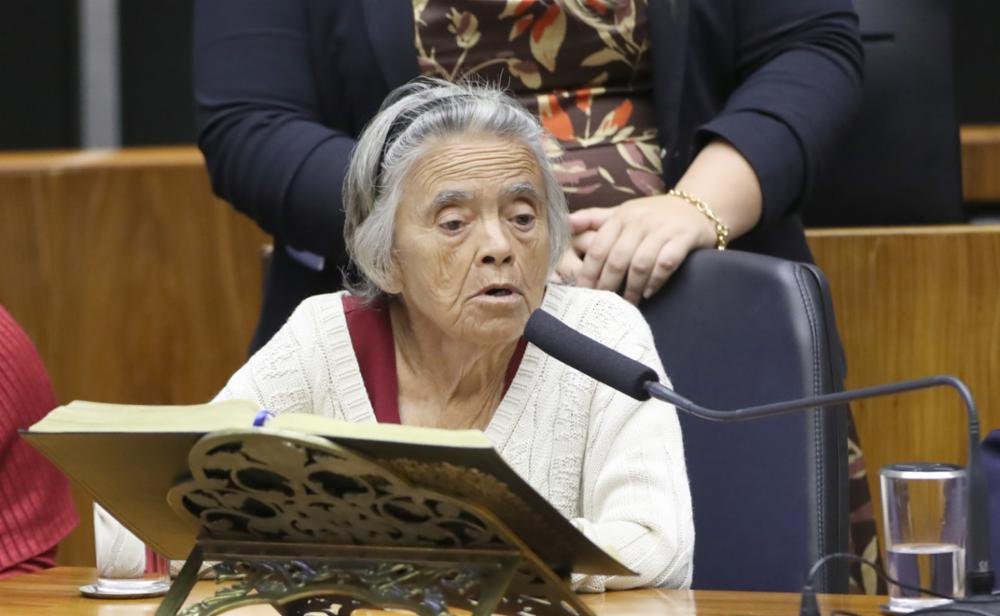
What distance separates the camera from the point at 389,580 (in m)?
1.58

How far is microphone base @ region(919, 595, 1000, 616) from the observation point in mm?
1443

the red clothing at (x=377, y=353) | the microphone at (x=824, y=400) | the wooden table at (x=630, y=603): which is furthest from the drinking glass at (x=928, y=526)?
the red clothing at (x=377, y=353)

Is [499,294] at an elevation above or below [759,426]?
above

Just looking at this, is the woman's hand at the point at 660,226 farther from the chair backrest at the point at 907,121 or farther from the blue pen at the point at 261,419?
the blue pen at the point at 261,419

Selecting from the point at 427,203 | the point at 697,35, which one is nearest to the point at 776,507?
the point at 427,203

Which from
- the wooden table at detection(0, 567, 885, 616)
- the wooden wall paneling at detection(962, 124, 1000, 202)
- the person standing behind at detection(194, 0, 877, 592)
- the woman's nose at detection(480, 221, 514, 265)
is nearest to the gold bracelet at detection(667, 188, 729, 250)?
the person standing behind at detection(194, 0, 877, 592)

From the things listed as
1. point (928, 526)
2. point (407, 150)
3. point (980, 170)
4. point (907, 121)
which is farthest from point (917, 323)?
point (928, 526)

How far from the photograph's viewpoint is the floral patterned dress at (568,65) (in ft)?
8.47

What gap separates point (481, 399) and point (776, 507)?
404 millimetres

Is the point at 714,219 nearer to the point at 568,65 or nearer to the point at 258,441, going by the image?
the point at 568,65

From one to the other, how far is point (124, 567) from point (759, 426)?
0.81 meters

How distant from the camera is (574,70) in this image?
2.61m

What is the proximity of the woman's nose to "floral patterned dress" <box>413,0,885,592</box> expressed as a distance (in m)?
0.33

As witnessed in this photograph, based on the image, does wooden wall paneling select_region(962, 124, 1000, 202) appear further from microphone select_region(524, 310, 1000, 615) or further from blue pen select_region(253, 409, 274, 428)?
blue pen select_region(253, 409, 274, 428)
